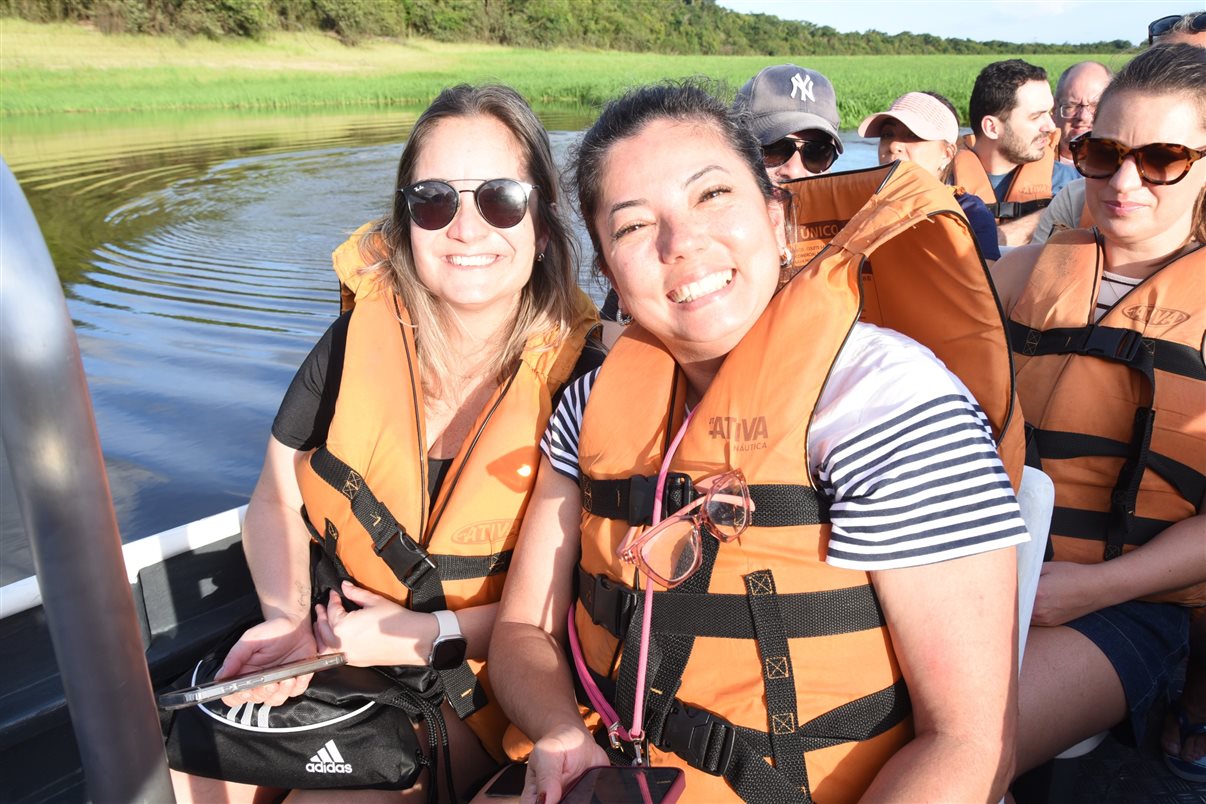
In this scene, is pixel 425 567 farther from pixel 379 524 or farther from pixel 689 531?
pixel 689 531

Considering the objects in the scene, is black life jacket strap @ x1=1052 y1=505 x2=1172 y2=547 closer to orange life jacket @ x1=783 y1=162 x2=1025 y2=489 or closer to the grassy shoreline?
orange life jacket @ x1=783 y1=162 x2=1025 y2=489

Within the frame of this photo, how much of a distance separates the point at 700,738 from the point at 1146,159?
Result: 160 cm

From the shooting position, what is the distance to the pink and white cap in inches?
144

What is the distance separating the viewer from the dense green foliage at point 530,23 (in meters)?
38.3

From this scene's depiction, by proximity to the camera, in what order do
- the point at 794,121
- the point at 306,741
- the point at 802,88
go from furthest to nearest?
the point at 802,88, the point at 794,121, the point at 306,741

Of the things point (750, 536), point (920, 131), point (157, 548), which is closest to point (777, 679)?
point (750, 536)

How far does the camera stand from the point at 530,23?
64.2 m

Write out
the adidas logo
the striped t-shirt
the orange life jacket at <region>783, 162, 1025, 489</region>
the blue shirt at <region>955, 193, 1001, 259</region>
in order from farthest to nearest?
the blue shirt at <region>955, 193, 1001, 259</region> < the adidas logo < the orange life jacket at <region>783, 162, 1025, 489</region> < the striped t-shirt

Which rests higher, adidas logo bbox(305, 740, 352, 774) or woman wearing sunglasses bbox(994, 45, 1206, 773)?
woman wearing sunglasses bbox(994, 45, 1206, 773)

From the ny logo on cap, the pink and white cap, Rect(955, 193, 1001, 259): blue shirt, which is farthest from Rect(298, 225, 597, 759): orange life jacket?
the pink and white cap

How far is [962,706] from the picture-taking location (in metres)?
1.24

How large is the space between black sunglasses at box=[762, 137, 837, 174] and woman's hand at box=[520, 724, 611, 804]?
2052 millimetres

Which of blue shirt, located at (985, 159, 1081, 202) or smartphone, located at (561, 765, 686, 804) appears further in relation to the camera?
blue shirt, located at (985, 159, 1081, 202)

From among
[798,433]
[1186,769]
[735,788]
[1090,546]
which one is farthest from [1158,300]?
[735,788]
